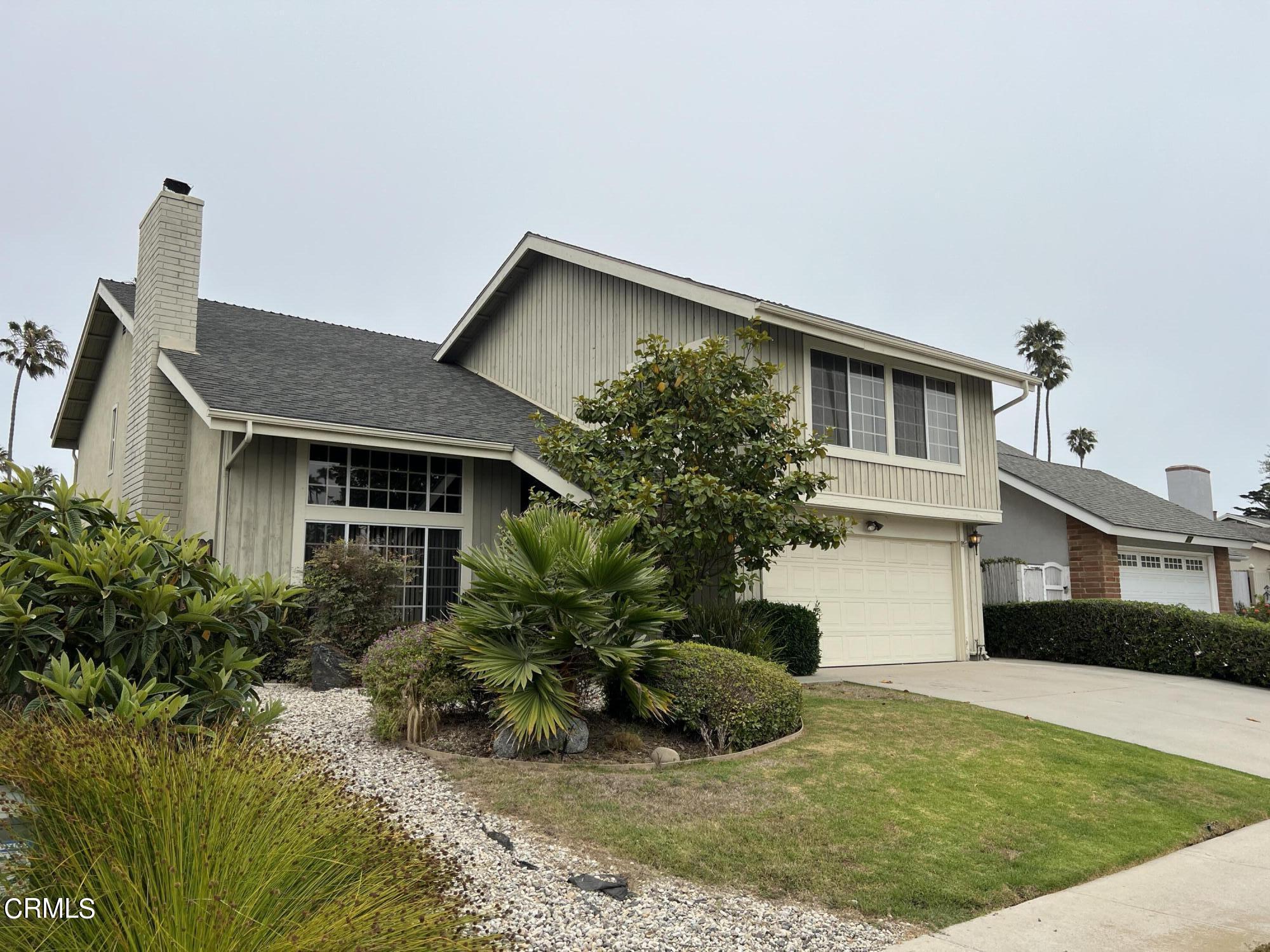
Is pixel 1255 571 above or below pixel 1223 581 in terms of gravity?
above

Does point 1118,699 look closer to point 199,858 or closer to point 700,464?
point 700,464

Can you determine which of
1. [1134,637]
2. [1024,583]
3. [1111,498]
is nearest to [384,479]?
[1024,583]

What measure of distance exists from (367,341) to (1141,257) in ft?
66.0

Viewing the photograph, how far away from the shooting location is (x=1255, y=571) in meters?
28.3

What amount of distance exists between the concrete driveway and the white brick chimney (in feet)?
32.1

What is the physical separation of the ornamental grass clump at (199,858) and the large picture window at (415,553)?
8.65m

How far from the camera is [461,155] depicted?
18500mm

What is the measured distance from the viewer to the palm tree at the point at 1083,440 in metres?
51.8

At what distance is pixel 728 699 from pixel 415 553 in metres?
6.67

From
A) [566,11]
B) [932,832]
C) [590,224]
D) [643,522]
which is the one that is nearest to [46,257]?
[566,11]

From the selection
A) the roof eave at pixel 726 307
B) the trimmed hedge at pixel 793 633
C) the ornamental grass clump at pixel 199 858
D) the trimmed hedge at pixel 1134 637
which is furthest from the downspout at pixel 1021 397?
the ornamental grass clump at pixel 199 858

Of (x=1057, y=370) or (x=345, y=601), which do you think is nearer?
(x=345, y=601)

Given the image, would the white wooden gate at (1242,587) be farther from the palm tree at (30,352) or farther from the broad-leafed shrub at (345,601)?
the palm tree at (30,352)

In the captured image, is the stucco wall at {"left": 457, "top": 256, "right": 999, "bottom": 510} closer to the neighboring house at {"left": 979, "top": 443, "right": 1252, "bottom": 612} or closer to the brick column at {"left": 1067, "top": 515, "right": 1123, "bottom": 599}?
the neighboring house at {"left": 979, "top": 443, "right": 1252, "bottom": 612}
